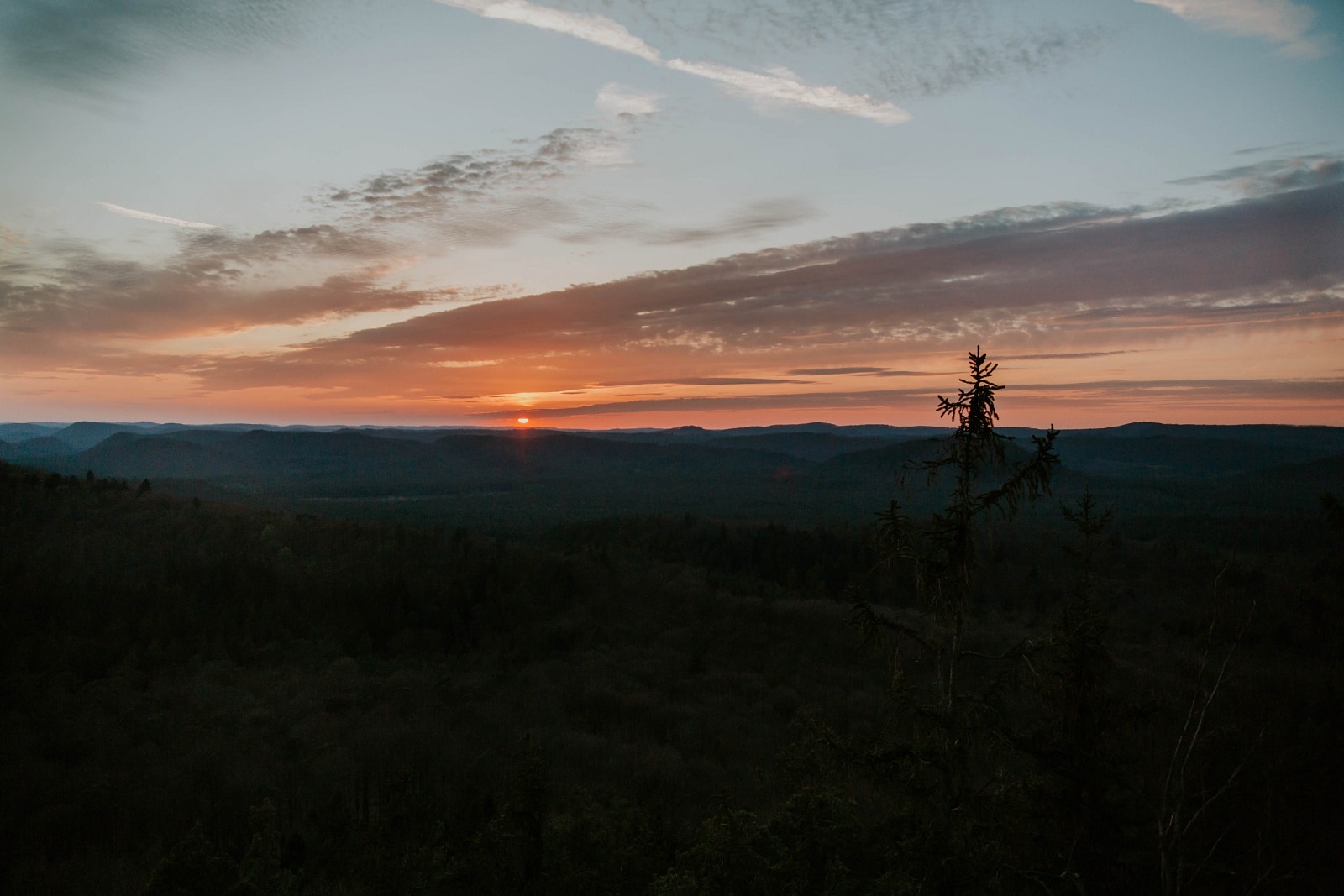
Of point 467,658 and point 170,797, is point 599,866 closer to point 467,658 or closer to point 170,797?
point 170,797

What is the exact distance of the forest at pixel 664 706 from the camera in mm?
7340

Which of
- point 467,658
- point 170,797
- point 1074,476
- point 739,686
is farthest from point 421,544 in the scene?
point 1074,476

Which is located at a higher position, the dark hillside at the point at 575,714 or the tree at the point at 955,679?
the tree at the point at 955,679

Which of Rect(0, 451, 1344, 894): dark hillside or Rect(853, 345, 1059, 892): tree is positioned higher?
Rect(853, 345, 1059, 892): tree

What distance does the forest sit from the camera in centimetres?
734

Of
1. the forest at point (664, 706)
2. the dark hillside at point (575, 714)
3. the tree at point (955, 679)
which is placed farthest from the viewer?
the dark hillside at point (575, 714)

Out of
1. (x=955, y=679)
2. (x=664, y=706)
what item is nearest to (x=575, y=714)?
(x=664, y=706)

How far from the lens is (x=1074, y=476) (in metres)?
185

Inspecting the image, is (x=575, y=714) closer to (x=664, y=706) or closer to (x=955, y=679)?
(x=664, y=706)

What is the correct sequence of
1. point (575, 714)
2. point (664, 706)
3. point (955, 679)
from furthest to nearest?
point (664, 706) < point (575, 714) < point (955, 679)

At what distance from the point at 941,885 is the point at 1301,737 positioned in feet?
56.3

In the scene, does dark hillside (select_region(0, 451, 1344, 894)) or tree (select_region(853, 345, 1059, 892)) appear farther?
dark hillside (select_region(0, 451, 1344, 894))

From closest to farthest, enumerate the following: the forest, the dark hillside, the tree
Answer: the tree → the forest → the dark hillside

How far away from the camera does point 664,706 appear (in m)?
35.1
